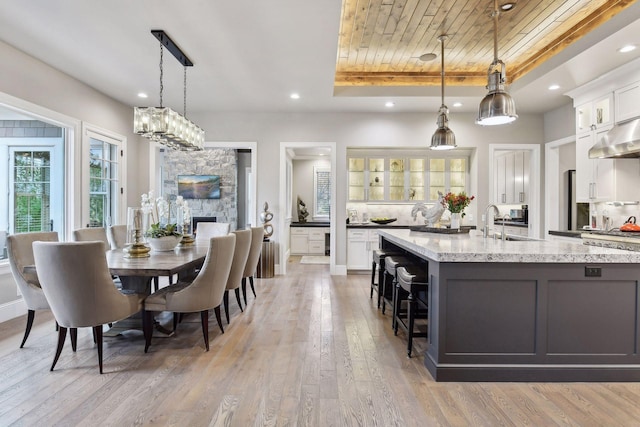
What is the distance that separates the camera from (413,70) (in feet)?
16.9

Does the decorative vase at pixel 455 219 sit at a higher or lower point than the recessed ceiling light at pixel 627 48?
lower

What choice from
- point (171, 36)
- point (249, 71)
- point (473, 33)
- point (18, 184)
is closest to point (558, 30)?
point (473, 33)

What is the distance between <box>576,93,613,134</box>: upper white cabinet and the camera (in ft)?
13.5

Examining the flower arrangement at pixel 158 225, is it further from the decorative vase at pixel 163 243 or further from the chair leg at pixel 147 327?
the chair leg at pixel 147 327

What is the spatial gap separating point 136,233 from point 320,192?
6164 millimetres

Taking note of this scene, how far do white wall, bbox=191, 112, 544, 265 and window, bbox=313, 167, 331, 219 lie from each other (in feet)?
9.82

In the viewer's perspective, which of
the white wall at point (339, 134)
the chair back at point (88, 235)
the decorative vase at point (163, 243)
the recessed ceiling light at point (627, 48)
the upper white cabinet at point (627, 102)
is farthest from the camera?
the white wall at point (339, 134)

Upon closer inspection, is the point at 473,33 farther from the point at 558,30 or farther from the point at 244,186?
the point at 244,186

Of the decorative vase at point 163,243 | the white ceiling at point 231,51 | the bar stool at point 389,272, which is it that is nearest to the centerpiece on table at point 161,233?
the decorative vase at point 163,243

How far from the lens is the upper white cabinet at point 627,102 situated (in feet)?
12.2

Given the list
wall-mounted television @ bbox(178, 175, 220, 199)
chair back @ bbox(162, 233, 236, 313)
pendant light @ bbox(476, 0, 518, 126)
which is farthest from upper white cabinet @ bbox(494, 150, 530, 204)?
wall-mounted television @ bbox(178, 175, 220, 199)

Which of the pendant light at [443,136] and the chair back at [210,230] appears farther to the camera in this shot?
the chair back at [210,230]

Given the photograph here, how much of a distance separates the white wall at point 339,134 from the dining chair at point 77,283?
3.74 m

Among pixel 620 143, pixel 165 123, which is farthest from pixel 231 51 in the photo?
pixel 620 143
